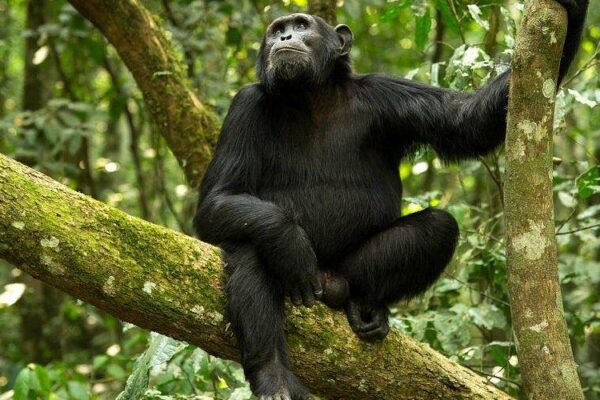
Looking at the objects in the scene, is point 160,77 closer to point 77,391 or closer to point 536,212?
point 77,391

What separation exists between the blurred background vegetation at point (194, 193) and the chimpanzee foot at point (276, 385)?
72cm

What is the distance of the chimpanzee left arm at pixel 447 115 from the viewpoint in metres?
4.87

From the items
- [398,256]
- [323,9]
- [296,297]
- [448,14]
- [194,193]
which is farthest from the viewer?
[194,193]

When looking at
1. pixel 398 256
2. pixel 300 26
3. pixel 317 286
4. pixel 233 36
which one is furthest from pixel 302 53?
pixel 233 36

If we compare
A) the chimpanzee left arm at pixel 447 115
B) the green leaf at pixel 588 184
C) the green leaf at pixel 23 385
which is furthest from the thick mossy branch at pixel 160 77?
the green leaf at pixel 588 184

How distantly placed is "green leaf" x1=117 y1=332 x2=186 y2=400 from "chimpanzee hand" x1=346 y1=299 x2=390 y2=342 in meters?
1.08

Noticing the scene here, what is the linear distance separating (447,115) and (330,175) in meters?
0.88

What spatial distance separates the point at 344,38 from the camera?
5789 millimetres

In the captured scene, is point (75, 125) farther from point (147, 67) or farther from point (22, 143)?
point (147, 67)

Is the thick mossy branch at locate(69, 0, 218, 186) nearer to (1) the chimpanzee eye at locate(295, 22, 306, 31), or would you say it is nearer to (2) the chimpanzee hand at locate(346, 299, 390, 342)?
(1) the chimpanzee eye at locate(295, 22, 306, 31)

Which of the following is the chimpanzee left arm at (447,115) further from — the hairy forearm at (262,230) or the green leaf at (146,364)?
the green leaf at (146,364)

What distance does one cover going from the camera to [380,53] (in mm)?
11750

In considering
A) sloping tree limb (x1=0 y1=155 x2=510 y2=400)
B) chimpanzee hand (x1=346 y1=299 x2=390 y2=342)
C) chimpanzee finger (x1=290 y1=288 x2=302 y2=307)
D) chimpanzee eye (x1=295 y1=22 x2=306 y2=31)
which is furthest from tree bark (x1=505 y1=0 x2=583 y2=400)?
chimpanzee eye (x1=295 y1=22 x2=306 y2=31)

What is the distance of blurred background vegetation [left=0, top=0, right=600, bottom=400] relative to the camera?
593 centimetres
